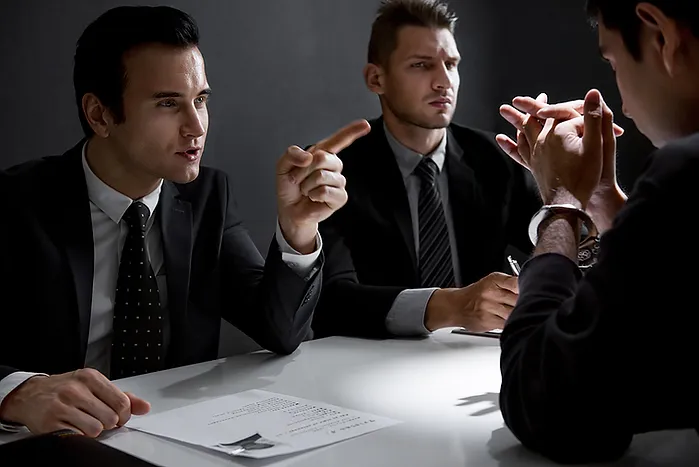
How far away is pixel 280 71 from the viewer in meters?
2.73

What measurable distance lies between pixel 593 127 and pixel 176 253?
979 millimetres

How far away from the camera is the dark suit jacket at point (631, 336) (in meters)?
0.76

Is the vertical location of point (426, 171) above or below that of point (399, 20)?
below

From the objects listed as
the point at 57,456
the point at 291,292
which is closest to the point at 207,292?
the point at 291,292

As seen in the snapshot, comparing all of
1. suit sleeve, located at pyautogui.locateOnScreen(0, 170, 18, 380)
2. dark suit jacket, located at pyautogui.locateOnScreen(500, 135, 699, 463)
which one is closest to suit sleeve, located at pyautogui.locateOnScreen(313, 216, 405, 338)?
suit sleeve, located at pyautogui.locateOnScreen(0, 170, 18, 380)

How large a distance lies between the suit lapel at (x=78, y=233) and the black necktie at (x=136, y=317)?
0.06m

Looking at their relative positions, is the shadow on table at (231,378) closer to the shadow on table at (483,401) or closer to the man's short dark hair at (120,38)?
the shadow on table at (483,401)

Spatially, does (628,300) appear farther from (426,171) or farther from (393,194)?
(426,171)

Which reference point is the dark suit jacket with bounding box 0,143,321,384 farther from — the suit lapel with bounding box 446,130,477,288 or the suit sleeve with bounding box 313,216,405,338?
the suit lapel with bounding box 446,130,477,288

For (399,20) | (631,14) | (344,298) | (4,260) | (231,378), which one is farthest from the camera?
(399,20)

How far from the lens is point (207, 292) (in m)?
1.78

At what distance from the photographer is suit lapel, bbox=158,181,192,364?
1.70 metres

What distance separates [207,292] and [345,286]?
1.29 feet

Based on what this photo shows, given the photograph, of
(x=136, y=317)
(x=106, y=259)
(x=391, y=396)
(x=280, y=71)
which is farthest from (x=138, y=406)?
(x=280, y=71)
